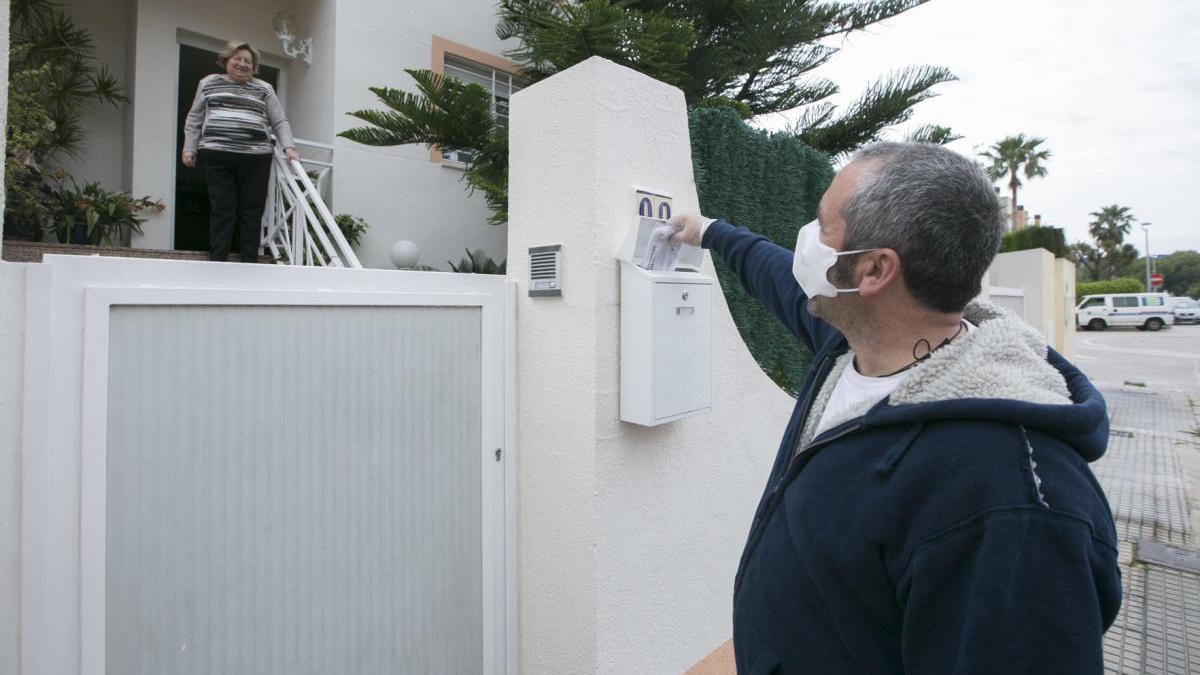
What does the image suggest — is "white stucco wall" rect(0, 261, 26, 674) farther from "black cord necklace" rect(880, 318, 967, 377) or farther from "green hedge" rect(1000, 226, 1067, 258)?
"green hedge" rect(1000, 226, 1067, 258)

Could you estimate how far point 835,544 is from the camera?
42.1 inches

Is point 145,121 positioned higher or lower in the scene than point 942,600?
higher

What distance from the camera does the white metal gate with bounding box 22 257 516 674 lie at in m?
1.55

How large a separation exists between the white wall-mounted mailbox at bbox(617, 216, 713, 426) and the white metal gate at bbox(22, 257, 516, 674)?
1.58 feet

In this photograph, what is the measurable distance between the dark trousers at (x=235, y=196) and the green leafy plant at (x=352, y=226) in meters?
3.12

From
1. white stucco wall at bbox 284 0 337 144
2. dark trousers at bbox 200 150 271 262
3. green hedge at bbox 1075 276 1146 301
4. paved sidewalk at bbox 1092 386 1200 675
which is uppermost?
green hedge at bbox 1075 276 1146 301

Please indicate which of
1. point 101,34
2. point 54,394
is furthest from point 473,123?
point 54,394

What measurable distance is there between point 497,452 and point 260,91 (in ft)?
8.77

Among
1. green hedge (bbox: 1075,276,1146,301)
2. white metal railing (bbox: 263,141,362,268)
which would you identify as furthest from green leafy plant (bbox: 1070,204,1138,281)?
white metal railing (bbox: 263,141,362,268)

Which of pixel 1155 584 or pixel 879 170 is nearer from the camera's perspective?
pixel 879 170

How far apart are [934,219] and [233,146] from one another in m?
3.44

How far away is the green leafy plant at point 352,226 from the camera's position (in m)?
6.55

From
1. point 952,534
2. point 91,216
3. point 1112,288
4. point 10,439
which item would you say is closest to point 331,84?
point 91,216

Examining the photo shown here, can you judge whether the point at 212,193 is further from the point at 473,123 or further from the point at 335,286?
the point at 473,123
